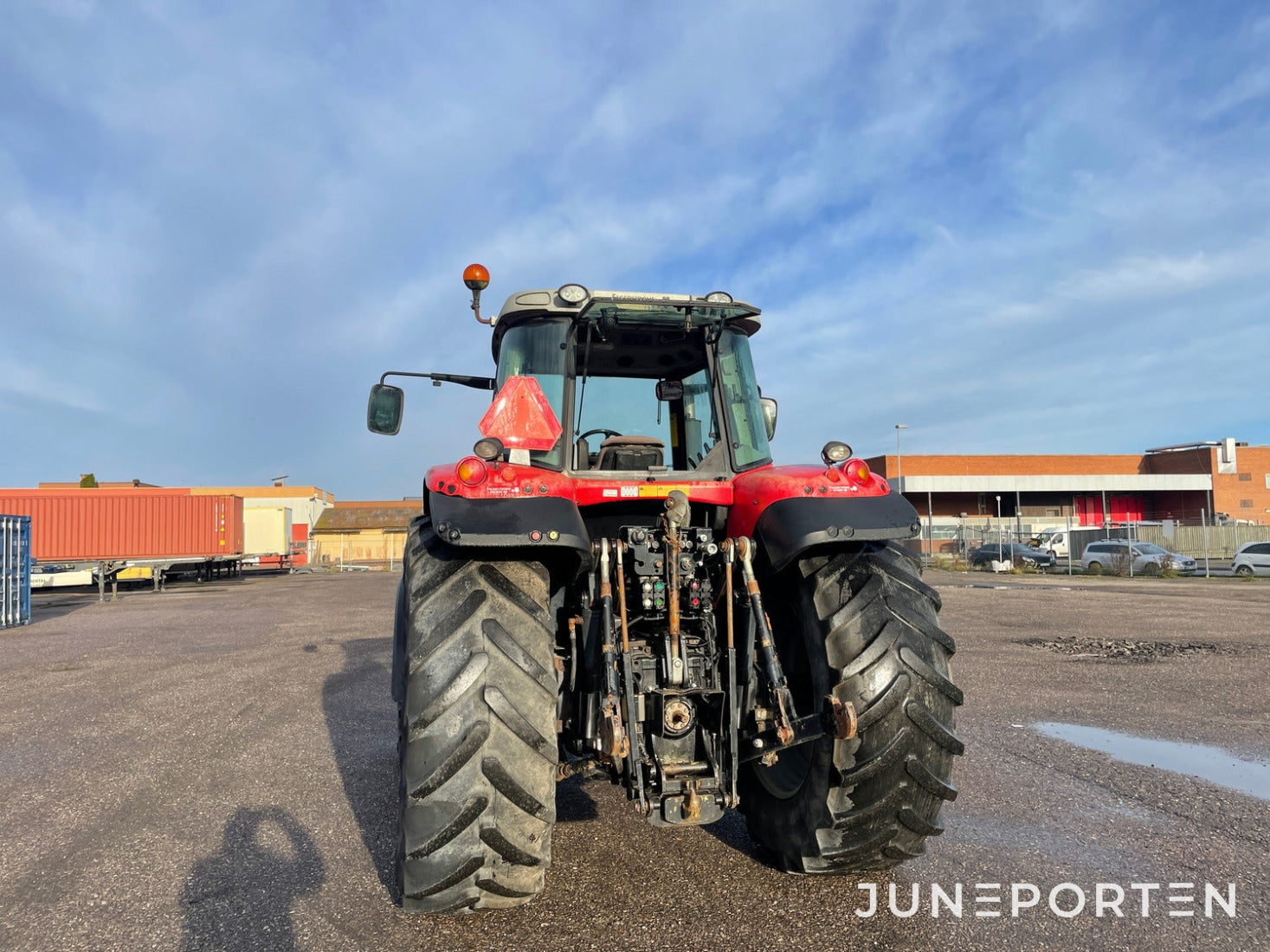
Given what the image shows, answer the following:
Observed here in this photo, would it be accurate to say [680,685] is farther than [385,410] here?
No

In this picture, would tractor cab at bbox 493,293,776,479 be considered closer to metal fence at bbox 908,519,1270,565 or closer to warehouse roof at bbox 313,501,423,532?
metal fence at bbox 908,519,1270,565

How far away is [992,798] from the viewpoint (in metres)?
4.39

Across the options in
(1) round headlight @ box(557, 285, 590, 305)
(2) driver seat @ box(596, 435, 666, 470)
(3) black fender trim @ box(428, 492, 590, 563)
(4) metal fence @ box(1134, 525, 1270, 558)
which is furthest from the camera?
(4) metal fence @ box(1134, 525, 1270, 558)

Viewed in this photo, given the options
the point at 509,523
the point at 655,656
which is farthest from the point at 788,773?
the point at 509,523

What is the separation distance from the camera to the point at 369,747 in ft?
Result: 18.9

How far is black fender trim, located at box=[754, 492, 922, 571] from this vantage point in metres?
3.02

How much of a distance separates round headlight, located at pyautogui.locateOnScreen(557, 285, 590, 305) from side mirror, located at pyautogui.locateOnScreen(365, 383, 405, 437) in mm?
1553

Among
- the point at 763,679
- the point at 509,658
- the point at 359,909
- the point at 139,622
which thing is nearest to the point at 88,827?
the point at 359,909

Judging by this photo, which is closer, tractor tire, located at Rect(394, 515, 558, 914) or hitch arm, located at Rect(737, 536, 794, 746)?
tractor tire, located at Rect(394, 515, 558, 914)

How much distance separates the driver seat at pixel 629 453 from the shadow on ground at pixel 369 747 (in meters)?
2.15

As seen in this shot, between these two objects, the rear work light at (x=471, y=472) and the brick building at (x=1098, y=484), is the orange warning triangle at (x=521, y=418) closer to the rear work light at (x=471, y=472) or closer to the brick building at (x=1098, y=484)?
the rear work light at (x=471, y=472)

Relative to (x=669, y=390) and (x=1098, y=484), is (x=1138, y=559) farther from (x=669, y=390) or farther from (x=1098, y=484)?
(x=669, y=390)
